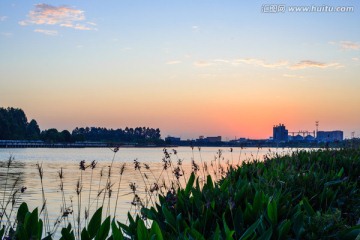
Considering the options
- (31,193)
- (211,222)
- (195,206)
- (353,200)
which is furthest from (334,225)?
(31,193)

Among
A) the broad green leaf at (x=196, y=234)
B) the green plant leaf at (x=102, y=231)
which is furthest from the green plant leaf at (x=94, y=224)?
the broad green leaf at (x=196, y=234)

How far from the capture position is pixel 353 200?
7789mm

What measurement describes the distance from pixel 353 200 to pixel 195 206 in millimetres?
3108

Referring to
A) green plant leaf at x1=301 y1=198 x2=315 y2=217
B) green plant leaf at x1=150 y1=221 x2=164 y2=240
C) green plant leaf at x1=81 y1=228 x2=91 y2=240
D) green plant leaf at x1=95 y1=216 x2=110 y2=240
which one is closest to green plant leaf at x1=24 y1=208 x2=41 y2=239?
green plant leaf at x1=81 y1=228 x2=91 y2=240

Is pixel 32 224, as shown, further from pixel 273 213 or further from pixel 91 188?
pixel 91 188

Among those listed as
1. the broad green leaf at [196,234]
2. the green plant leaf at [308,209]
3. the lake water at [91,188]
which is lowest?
the lake water at [91,188]

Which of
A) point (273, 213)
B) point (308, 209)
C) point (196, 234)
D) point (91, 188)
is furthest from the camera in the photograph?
point (91, 188)

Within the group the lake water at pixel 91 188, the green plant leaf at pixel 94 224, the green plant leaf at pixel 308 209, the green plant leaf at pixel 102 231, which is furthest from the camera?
the lake water at pixel 91 188

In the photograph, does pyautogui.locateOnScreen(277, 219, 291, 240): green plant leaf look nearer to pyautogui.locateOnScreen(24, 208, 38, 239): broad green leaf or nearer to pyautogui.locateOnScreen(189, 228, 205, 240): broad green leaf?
pyautogui.locateOnScreen(189, 228, 205, 240): broad green leaf

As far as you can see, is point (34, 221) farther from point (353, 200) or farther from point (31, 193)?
point (31, 193)

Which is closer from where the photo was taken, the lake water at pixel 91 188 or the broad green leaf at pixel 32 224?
the broad green leaf at pixel 32 224

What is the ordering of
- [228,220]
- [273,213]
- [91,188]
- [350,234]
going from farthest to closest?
[91,188] → [228,220] → [273,213] → [350,234]

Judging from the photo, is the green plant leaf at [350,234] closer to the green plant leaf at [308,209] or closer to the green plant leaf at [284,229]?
the green plant leaf at [284,229]

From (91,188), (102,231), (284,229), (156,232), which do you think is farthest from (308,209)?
(91,188)
